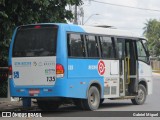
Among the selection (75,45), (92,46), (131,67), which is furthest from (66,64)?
(131,67)

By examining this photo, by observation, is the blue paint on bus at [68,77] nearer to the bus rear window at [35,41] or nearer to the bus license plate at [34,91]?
the bus license plate at [34,91]

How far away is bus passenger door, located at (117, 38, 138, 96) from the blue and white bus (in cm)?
4

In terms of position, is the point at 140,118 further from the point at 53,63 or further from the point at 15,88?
the point at 15,88

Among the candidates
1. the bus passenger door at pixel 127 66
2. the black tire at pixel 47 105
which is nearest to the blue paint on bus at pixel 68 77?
the black tire at pixel 47 105

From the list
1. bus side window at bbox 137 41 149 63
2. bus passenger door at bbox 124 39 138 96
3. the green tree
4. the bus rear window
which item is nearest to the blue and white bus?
the bus rear window

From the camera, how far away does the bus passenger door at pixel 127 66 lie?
18.5 m

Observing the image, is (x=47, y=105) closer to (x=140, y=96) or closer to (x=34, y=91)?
Result: (x=34, y=91)

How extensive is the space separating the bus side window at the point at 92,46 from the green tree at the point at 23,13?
3331 mm

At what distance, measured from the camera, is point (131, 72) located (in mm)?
19250

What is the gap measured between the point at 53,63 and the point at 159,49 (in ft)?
256

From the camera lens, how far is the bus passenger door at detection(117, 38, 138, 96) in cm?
1848

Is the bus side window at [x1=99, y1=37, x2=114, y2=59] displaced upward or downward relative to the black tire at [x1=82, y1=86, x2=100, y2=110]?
upward

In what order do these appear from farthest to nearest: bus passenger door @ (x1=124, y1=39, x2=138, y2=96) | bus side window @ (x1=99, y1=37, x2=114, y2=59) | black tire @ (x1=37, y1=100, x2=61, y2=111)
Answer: bus passenger door @ (x1=124, y1=39, x2=138, y2=96), bus side window @ (x1=99, y1=37, x2=114, y2=59), black tire @ (x1=37, y1=100, x2=61, y2=111)

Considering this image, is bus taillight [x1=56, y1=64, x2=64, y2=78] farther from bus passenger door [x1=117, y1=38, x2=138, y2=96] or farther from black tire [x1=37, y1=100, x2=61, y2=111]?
bus passenger door [x1=117, y1=38, x2=138, y2=96]
